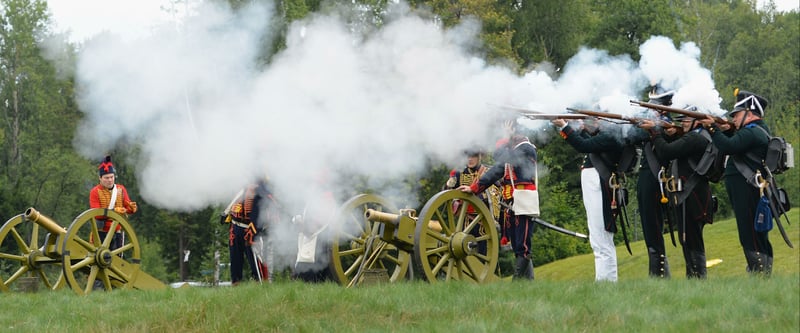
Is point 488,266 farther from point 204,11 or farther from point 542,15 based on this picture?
point 542,15

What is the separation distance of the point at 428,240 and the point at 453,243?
0.23 meters

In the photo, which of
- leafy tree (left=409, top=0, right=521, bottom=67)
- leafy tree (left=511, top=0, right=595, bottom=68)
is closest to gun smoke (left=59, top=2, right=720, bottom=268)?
leafy tree (left=409, top=0, right=521, bottom=67)

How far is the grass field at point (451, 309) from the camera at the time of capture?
657 cm

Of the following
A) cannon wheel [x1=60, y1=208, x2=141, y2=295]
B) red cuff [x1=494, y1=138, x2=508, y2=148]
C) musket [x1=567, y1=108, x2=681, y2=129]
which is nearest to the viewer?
musket [x1=567, y1=108, x2=681, y2=129]

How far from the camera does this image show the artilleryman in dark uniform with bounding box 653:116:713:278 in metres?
8.98

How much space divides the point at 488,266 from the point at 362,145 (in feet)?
7.47

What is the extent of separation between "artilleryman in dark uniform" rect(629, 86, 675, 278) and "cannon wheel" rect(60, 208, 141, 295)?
5.87m

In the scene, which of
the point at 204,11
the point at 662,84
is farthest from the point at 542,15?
the point at 662,84

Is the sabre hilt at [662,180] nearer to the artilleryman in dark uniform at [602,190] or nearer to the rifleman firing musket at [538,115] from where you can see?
the artilleryman in dark uniform at [602,190]

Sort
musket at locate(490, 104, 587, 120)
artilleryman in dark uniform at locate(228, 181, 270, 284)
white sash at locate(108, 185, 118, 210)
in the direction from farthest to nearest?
1. white sash at locate(108, 185, 118, 210)
2. artilleryman in dark uniform at locate(228, 181, 270, 284)
3. musket at locate(490, 104, 587, 120)

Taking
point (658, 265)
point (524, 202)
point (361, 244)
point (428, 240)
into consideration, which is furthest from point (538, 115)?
point (361, 244)

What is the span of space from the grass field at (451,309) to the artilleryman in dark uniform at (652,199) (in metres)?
1.32

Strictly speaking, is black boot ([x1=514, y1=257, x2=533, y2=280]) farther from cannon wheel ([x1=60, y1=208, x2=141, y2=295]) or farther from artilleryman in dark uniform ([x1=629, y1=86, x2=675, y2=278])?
cannon wheel ([x1=60, y1=208, x2=141, y2=295])

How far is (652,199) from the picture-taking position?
9367 mm
